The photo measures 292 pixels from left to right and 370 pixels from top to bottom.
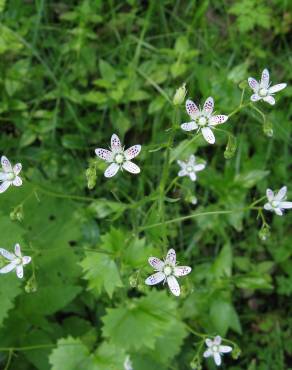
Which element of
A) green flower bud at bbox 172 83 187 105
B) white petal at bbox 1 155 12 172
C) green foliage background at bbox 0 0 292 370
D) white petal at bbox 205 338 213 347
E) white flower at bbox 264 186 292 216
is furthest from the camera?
green foliage background at bbox 0 0 292 370

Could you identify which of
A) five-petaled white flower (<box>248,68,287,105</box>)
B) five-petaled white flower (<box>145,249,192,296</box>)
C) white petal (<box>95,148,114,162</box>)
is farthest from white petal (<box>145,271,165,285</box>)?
five-petaled white flower (<box>248,68,287,105</box>)

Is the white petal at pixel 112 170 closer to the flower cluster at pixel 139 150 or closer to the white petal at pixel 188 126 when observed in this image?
the flower cluster at pixel 139 150

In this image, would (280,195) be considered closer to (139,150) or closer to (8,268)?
(139,150)

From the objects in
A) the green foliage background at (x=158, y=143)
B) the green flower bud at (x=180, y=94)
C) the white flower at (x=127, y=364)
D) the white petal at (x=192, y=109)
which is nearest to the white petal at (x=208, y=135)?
the white petal at (x=192, y=109)

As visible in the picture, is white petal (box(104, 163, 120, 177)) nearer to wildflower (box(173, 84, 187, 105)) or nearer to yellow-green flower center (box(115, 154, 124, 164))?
yellow-green flower center (box(115, 154, 124, 164))

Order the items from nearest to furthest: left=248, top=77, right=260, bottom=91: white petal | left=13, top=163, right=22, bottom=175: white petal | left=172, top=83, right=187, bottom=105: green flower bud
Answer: left=172, top=83, right=187, bottom=105: green flower bud < left=248, top=77, right=260, bottom=91: white petal < left=13, top=163, right=22, bottom=175: white petal

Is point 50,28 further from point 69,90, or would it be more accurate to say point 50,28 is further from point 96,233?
point 96,233
